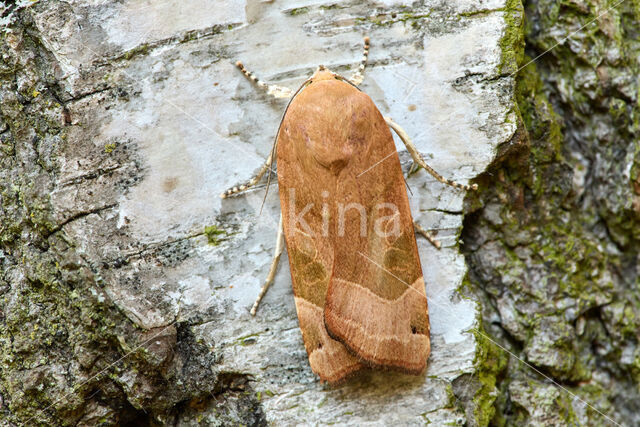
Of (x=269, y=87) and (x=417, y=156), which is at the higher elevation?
(x=269, y=87)

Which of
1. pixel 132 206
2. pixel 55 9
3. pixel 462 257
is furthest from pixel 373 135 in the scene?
pixel 55 9

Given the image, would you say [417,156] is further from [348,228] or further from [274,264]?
[274,264]

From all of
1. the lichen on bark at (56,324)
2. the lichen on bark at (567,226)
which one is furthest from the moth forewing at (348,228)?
the lichen on bark at (56,324)

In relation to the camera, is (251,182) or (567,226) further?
(567,226)

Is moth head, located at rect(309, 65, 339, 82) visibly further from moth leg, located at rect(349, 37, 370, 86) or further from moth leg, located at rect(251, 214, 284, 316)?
moth leg, located at rect(251, 214, 284, 316)

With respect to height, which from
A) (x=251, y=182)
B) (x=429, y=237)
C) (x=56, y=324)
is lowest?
(x=56, y=324)

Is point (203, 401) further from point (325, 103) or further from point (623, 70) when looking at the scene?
point (623, 70)

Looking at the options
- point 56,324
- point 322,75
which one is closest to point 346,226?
point 322,75
